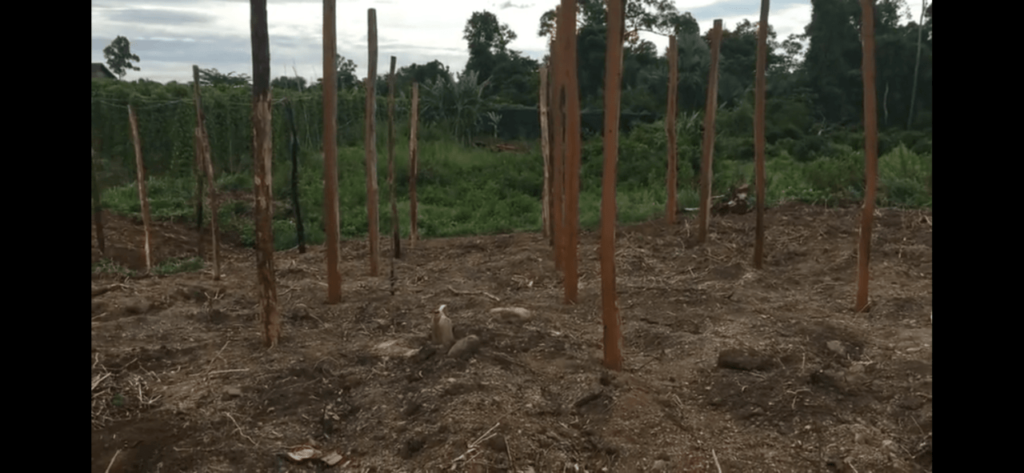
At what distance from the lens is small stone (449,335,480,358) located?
476 cm

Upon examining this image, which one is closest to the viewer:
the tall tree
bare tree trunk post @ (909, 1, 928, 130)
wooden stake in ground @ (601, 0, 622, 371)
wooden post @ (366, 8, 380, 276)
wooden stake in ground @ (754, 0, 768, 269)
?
wooden stake in ground @ (601, 0, 622, 371)

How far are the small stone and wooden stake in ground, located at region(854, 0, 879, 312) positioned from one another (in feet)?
9.98

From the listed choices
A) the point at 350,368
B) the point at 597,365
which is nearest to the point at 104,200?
the point at 350,368

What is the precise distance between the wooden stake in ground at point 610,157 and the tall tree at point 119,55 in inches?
1160

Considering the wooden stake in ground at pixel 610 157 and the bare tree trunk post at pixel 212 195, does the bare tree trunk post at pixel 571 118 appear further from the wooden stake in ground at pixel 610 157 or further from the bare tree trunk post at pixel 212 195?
the bare tree trunk post at pixel 212 195

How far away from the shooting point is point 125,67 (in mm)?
28906

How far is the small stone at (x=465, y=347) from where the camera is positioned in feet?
15.6

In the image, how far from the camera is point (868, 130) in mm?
5527

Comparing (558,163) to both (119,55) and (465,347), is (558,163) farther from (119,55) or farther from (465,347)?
(119,55)

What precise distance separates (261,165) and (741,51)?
22774mm

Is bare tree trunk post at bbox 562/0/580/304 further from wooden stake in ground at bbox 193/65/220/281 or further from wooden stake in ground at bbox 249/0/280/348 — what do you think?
wooden stake in ground at bbox 193/65/220/281

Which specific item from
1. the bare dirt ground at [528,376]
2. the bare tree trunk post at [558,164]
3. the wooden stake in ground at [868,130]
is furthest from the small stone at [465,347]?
the wooden stake in ground at [868,130]

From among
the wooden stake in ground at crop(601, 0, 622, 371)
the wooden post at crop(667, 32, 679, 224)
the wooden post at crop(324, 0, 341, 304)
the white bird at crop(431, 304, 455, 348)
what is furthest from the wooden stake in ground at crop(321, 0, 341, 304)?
the wooden post at crop(667, 32, 679, 224)

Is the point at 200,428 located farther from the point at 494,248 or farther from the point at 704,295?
the point at 494,248
